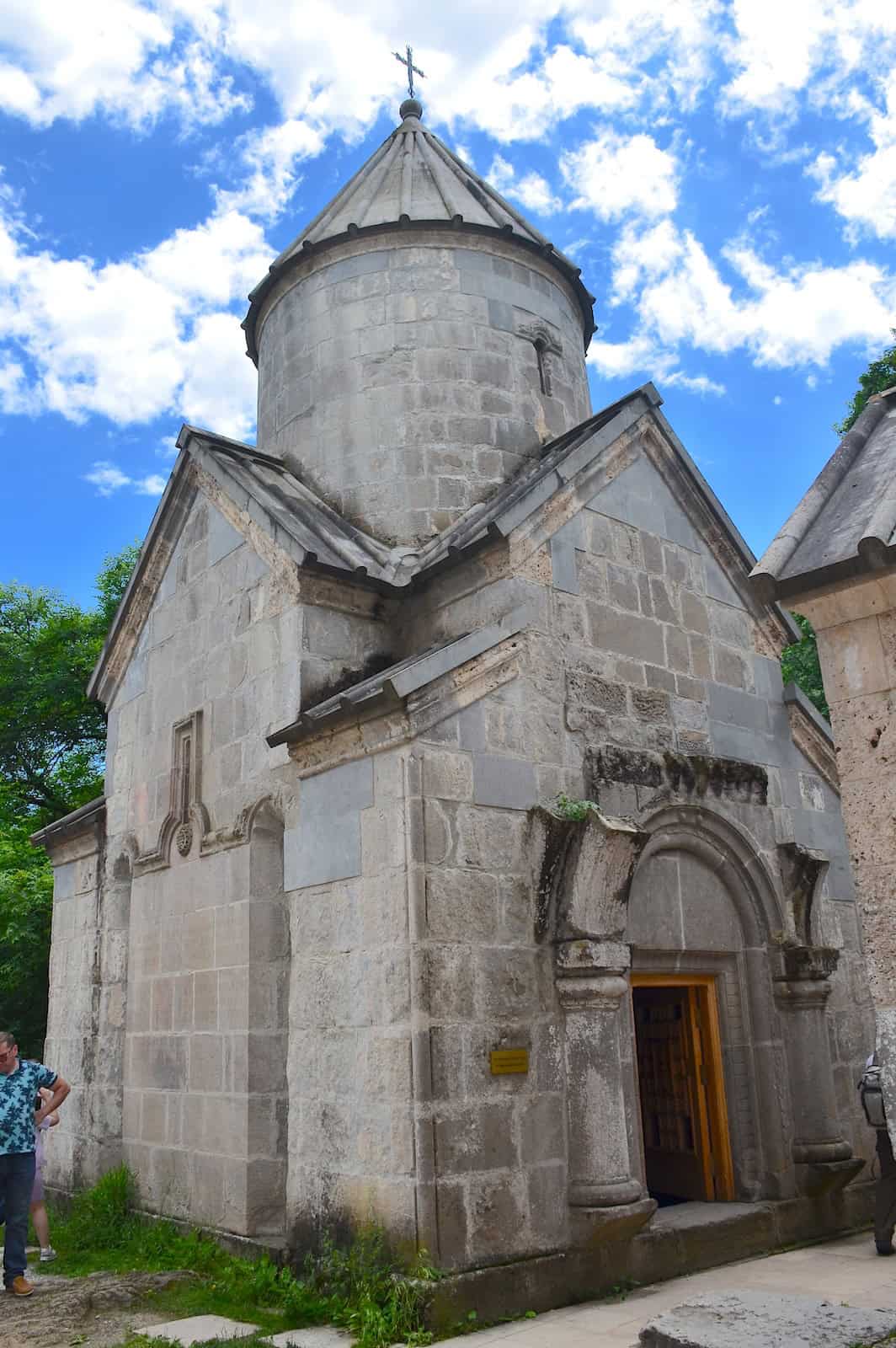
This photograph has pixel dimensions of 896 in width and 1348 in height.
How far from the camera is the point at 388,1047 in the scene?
6.21 meters

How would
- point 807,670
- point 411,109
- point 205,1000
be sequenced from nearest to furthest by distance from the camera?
1. point 205,1000
2. point 411,109
3. point 807,670

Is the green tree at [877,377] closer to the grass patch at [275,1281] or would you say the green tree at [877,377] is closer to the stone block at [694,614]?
the stone block at [694,614]

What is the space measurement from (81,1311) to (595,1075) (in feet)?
10.8

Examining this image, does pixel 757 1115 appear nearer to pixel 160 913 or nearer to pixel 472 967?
pixel 472 967

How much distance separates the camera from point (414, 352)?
395 inches

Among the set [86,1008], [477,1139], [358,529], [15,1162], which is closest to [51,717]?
[86,1008]

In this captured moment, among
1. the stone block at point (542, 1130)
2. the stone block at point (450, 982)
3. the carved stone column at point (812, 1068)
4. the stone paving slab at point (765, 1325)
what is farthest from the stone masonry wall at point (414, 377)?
the stone paving slab at point (765, 1325)

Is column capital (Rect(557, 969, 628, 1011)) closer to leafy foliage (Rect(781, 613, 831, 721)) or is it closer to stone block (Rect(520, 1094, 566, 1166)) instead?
stone block (Rect(520, 1094, 566, 1166))

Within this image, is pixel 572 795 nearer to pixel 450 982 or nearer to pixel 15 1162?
pixel 450 982

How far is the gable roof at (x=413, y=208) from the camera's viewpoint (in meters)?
10.4

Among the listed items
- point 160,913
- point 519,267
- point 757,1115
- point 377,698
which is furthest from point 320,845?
point 519,267

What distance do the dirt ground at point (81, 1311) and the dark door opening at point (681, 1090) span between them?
372cm

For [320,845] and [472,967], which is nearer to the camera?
[472,967]

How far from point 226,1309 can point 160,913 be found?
11.0 ft
